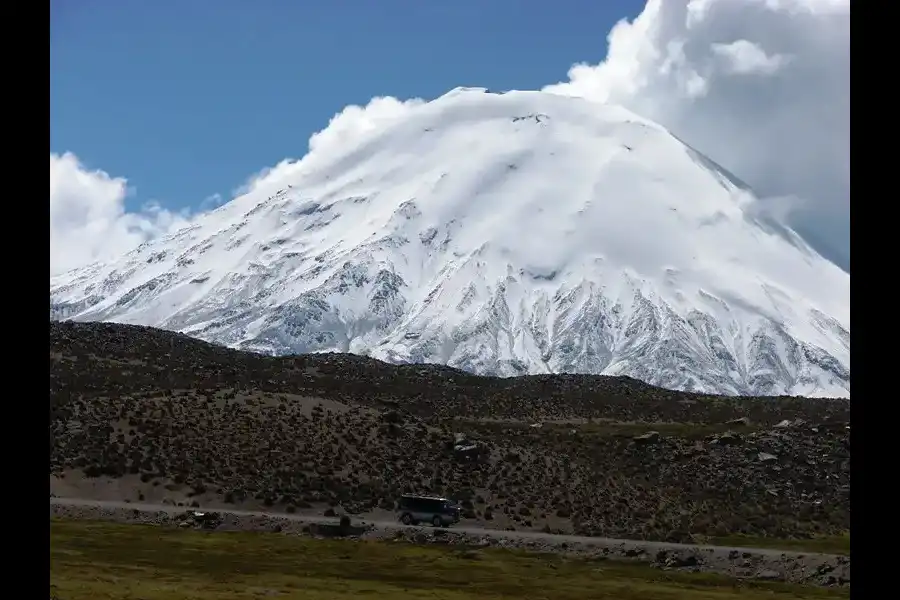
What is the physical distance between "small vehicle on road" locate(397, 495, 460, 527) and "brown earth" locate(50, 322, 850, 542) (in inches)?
243

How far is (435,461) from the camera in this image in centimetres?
9406

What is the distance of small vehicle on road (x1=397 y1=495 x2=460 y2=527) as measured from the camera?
75.9m

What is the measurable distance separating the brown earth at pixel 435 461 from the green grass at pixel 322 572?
12562mm

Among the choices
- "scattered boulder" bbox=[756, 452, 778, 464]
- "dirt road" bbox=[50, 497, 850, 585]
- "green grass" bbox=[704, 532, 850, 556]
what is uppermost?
"scattered boulder" bbox=[756, 452, 778, 464]

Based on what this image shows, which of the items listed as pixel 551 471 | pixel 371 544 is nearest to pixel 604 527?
pixel 551 471

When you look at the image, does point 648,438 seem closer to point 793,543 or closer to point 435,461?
point 435,461

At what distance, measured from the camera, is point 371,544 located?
66125 millimetres

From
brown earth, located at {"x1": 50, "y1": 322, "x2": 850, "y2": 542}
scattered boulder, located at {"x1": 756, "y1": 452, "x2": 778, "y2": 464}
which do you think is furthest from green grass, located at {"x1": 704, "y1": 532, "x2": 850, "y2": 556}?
scattered boulder, located at {"x1": 756, "y1": 452, "x2": 778, "y2": 464}

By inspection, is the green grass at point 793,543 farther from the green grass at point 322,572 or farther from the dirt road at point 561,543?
the green grass at point 322,572

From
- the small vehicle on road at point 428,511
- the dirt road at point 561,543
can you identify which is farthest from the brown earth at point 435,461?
the small vehicle on road at point 428,511

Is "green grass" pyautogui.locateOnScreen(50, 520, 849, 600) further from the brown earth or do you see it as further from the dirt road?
the brown earth
